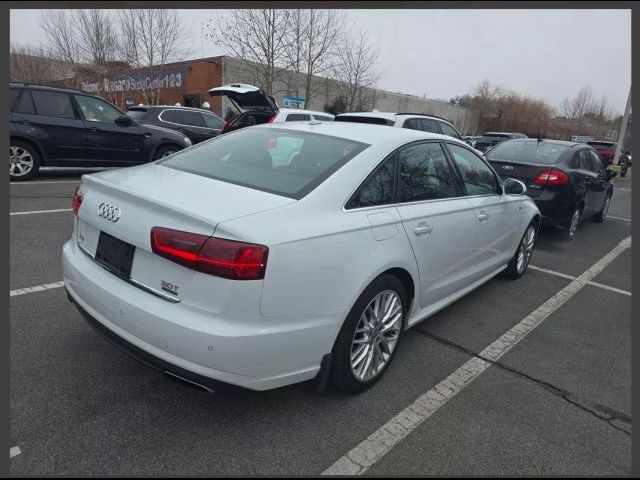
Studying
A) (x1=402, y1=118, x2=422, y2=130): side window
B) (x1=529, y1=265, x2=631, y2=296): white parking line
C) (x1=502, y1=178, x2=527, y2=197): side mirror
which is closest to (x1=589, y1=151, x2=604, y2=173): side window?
(x1=402, y1=118, x2=422, y2=130): side window

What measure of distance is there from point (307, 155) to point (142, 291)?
4.26ft

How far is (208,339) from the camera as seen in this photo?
196cm

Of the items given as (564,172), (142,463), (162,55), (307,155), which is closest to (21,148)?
(307,155)

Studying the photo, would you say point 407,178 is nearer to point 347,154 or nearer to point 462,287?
point 347,154

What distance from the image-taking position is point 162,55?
995 inches

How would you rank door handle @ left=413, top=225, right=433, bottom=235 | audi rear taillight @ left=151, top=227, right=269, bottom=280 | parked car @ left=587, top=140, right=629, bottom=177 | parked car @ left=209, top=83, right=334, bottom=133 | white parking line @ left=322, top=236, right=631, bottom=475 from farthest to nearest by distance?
parked car @ left=587, top=140, right=629, bottom=177, parked car @ left=209, top=83, right=334, bottom=133, door handle @ left=413, top=225, right=433, bottom=235, white parking line @ left=322, top=236, right=631, bottom=475, audi rear taillight @ left=151, top=227, right=269, bottom=280

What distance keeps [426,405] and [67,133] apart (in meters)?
8.28

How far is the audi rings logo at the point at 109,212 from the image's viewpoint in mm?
2293

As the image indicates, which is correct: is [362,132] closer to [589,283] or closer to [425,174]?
[425,174]

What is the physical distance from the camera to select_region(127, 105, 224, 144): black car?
10930 millimetres

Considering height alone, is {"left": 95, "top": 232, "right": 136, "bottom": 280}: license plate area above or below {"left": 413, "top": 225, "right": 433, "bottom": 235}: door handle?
below

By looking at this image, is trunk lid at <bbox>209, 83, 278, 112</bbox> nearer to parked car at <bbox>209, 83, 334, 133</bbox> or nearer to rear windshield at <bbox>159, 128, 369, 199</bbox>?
parked car at <bbox>209, 83, 334, 133</bbox>

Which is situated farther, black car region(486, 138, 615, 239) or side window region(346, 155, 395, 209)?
black car region(486, 138, 615, 239)

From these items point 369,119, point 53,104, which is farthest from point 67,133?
point 369,119
